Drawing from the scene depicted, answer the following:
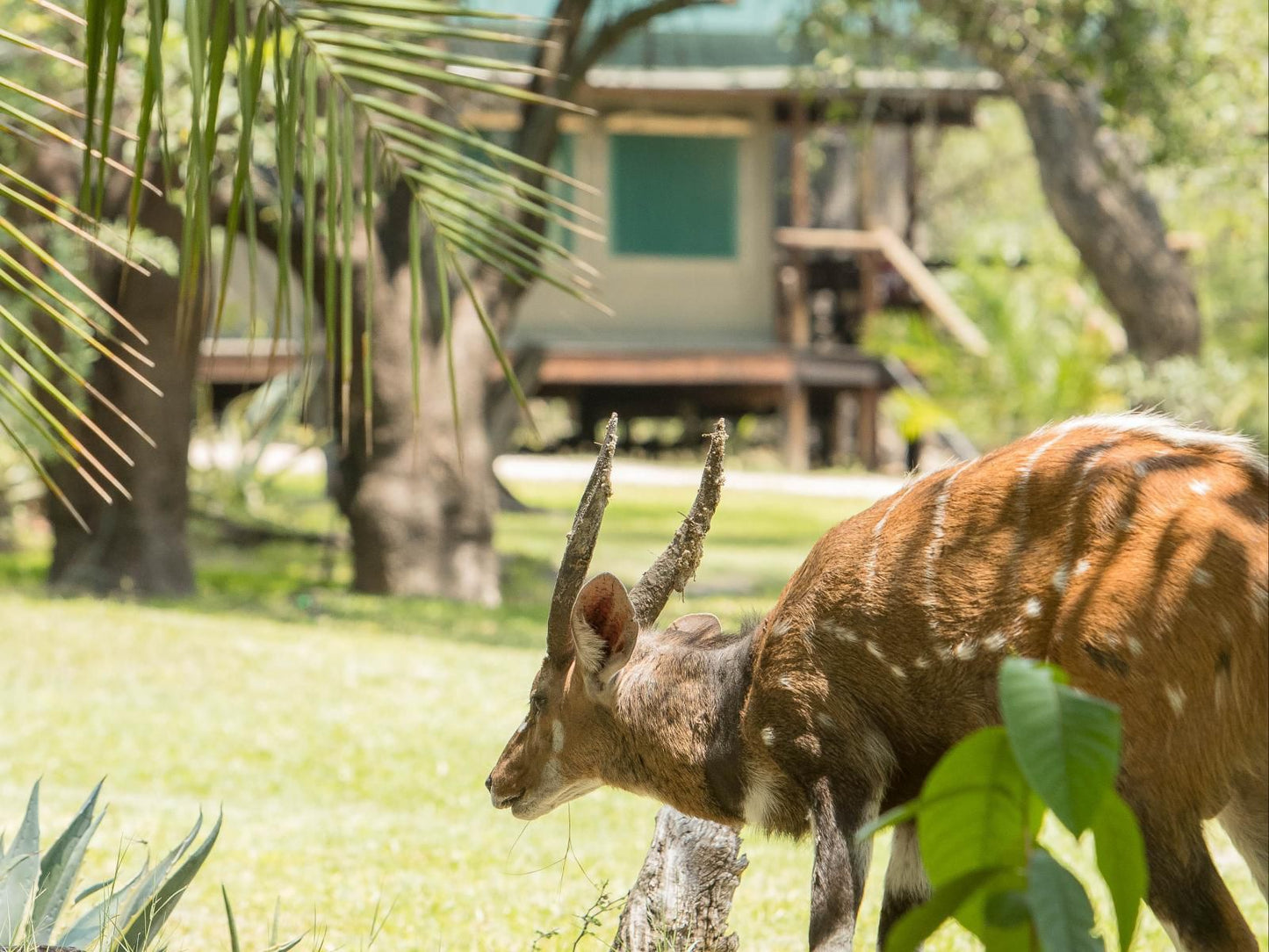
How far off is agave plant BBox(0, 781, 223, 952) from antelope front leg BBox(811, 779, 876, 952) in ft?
3.64

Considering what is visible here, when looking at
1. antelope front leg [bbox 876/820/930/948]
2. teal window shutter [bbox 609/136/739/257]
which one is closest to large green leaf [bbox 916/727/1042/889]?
antelope front leg [bbox 876/820/930/948]

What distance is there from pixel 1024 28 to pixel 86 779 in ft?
26.6

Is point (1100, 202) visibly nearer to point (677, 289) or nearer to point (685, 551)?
→ point (677, 289)

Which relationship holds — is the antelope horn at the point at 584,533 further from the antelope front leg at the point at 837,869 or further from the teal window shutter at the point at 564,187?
the teal window shutter at the point at 564,187

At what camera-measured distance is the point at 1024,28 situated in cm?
1152

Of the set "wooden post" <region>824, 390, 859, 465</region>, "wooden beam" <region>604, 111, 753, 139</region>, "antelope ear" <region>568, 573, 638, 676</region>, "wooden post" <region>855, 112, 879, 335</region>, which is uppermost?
"wooden beam" <region>604, 111, 753, 139</region>

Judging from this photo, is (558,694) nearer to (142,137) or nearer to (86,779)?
(142,137)

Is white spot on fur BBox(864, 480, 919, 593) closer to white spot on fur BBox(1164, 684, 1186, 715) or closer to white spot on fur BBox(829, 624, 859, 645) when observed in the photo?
white spot on fur BBox(829, 624, 859, 645)

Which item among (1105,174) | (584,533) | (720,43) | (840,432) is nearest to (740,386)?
(840,432)

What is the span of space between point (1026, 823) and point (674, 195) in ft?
67.3

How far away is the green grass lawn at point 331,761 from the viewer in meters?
5.21

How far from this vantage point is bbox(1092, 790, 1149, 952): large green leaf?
1852 millimetres

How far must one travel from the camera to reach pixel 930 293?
69.9ft

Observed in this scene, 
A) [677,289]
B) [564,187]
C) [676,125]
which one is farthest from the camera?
[677,289]
